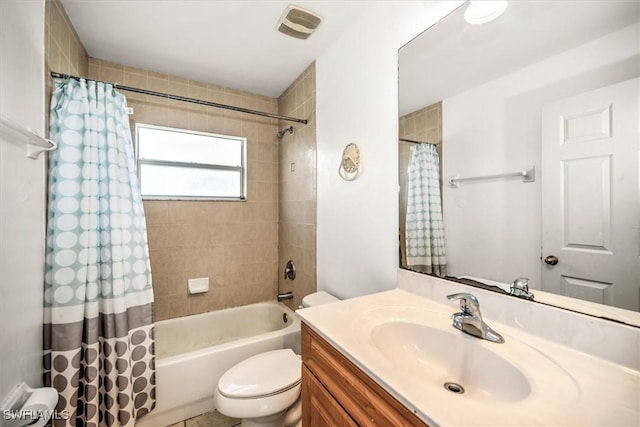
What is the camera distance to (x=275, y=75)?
7.11ft

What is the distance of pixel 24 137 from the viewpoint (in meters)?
1.00

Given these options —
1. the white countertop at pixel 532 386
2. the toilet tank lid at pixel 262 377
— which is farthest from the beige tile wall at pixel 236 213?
the white countertop at pixel 532 386

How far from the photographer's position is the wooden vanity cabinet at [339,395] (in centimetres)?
58

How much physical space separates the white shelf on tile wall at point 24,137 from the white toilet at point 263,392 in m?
1.35

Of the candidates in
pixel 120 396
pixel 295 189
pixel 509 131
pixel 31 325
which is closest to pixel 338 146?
pixel 295 189

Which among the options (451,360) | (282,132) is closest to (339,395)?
(451,360)

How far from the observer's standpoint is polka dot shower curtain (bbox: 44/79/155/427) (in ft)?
4.12

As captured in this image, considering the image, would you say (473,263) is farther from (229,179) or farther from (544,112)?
(229,179)

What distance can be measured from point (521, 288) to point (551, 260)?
4.8 inches

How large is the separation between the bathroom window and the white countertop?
1.89 meters

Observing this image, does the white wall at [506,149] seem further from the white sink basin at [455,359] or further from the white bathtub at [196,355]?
the white bathtub at [196,355]

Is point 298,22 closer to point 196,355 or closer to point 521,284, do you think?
point 521,284

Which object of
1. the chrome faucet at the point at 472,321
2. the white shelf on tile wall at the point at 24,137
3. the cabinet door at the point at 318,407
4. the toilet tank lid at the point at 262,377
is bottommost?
the toilet tank lid at the point at 262,377

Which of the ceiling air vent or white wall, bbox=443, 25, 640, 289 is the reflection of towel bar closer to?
white wall, bbox=443, 25, 640, 289
